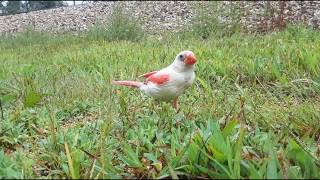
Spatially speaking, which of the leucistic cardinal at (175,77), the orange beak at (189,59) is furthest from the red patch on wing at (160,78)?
the orange beak at (189,59)

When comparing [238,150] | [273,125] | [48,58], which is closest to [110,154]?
[238,150]

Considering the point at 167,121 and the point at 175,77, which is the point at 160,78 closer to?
the point at 175,77

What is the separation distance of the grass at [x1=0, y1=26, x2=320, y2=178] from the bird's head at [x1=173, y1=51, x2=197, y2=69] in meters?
0.32

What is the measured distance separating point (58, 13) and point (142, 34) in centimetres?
897

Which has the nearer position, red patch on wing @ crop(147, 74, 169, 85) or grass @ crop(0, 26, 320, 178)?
grass @ crop(0, 26, 320, 178)

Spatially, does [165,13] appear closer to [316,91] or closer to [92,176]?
[316,91]

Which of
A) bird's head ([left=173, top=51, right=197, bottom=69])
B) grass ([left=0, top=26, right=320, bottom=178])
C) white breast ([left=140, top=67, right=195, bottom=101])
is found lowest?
grass ([left=0, top=26, right=320, bottom=178])

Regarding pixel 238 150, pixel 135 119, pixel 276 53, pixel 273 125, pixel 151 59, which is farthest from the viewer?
pixel 151 59

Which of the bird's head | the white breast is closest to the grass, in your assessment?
the white breast

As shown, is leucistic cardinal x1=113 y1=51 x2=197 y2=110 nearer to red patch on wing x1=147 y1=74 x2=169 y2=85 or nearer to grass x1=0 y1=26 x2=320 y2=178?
red patch on wing x1=147 y1=74 x2=169 y2=85

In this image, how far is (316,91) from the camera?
11.8ft

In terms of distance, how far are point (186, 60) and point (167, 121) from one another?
15.2 inches

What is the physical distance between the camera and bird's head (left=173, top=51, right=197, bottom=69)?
9.39 feet

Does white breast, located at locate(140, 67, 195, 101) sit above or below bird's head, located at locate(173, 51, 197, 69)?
below
